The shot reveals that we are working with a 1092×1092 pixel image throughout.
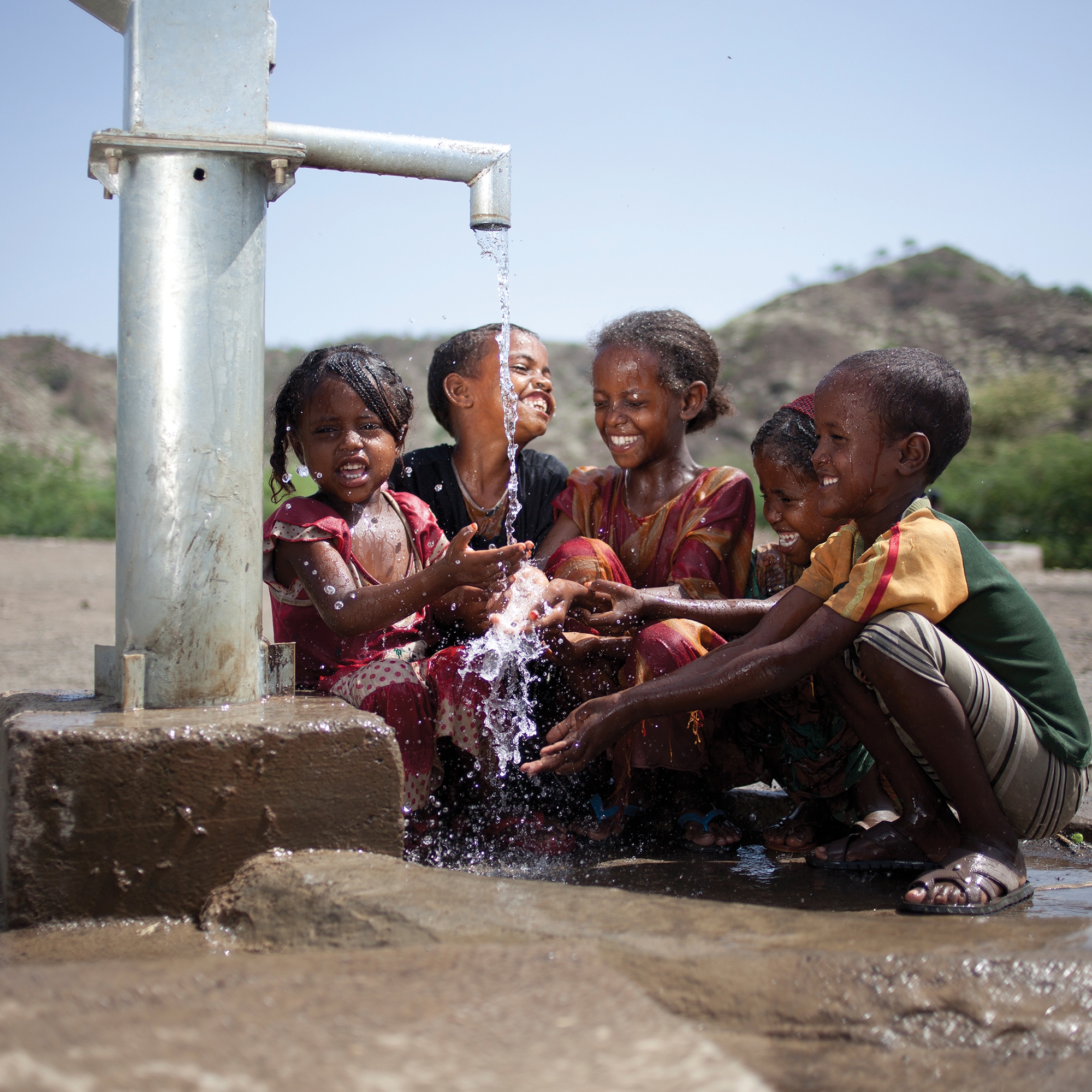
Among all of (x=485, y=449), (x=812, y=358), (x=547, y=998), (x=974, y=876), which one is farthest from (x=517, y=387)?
(x=812, y=358)

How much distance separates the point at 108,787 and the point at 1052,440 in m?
21.8

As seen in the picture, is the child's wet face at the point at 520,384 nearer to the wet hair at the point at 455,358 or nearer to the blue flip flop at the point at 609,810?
the wet hair at the point at 455,358

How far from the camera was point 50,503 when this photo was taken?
20922 millimetres

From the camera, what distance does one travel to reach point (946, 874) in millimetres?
2102

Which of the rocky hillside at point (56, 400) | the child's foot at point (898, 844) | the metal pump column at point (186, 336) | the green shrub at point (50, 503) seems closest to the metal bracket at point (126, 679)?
the metal pump column at point (186, 336)

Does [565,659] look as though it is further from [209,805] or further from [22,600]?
[22,600]

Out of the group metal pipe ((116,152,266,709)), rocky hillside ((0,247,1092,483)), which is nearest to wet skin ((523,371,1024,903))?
metal pipe ((116,152,266,709))

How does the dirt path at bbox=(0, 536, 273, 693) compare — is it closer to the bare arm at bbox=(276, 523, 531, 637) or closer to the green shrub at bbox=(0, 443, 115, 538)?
the bare arm at bbox=(276, 523, 531, 637)

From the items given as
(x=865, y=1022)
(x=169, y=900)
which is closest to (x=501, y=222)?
(x=169, y=900)

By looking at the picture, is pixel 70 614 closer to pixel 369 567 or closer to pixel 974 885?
pixel 369 567

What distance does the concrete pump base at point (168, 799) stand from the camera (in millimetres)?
1881

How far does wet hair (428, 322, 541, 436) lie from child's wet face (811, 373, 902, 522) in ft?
3.92

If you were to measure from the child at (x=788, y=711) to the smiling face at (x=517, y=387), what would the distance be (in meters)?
0.71

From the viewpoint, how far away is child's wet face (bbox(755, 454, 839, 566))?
115 inches
